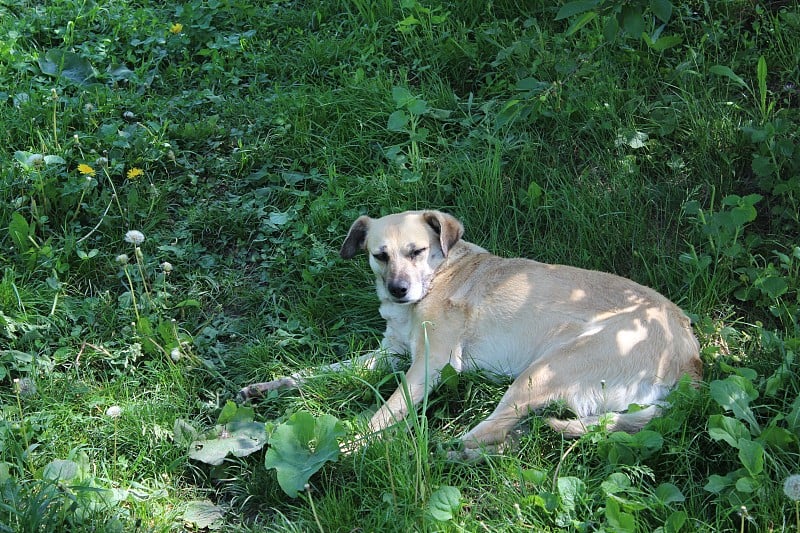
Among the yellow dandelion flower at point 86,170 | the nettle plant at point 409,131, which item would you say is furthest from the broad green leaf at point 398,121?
the yellow dandelion flower at point 86,170

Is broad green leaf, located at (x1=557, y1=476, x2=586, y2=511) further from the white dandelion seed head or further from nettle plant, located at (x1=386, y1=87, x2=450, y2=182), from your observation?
nettle plant, located at (x1=386, y1=87, x2=450, y2=182)

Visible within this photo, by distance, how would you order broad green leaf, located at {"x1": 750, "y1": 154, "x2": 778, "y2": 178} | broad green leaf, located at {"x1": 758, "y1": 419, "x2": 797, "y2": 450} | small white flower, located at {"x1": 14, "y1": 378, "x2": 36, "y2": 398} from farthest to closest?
1. broad green leaf, located at {"x1": 750, "y1": 154, "x2": 778, "y2": 178}
2. small white flower, located at {"x1": 14, "y1": 378, "x2": 36, "y2": 398}
3. broad green leaf, located at {"x1": 758, "y1": 419, "x2": 797, "y2": 450}

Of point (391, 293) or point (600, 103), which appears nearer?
point (391, 293)

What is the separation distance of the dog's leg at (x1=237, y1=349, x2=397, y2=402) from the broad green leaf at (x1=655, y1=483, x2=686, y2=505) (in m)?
1.57

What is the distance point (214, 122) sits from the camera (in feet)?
18.2

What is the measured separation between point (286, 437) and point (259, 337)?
1.24m

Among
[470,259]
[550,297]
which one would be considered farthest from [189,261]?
[550,297]

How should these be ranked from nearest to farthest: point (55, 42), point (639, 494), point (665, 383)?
point (639, 494)
point (665, 383)
point (55, 42)

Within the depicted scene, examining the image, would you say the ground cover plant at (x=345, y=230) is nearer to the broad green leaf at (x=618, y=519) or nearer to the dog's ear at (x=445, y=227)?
the broad green leaf at (x=618, y=519)

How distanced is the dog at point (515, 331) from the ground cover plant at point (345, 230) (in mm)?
133

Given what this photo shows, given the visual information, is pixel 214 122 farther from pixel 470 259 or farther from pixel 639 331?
pixel 639 331

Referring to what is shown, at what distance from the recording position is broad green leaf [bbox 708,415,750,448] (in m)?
3.05

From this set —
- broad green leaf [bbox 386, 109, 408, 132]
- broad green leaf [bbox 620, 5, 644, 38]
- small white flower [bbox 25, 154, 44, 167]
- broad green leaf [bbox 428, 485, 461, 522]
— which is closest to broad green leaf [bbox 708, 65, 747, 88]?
broad green leaf [bbox 620, 5, 644, 38]

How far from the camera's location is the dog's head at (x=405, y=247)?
421 centimetres
